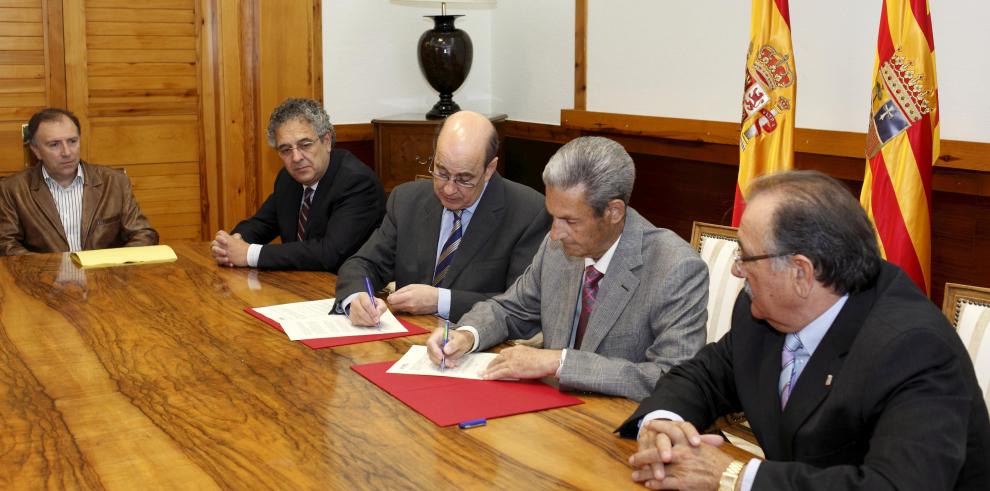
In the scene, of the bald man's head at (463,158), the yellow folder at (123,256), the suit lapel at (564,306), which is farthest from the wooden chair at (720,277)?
the yellow folder at (123,256)

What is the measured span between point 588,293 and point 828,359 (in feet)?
2.79

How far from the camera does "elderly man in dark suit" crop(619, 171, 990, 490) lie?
1526mm

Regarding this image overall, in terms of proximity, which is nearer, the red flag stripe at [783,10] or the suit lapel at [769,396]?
the suit lapel at [769,396]

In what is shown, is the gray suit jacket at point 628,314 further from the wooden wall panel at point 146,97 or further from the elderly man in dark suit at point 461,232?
the wooden wall panel at point 146,97

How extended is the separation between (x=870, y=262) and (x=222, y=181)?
468 cm

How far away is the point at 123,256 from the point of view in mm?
3691

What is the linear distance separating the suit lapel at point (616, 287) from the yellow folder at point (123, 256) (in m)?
1.95

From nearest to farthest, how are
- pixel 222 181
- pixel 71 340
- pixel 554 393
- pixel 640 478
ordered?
1. pixel 640 478
2. pixel 554 393
3. pixel 71 340
4. pixel 222 181

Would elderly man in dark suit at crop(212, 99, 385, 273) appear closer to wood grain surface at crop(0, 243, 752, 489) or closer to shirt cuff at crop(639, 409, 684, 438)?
wood grain surface at crop(0, 243, 752, 489)

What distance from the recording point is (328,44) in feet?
19.3

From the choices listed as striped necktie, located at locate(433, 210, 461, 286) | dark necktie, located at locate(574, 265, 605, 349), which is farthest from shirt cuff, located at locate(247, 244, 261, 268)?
dark necktie, located at locate(574, 265, 605, 349)

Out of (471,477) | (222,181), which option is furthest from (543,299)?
(222,181)

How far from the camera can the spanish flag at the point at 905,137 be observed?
3145 mm

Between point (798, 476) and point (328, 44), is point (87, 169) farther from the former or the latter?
point (798, 476)
